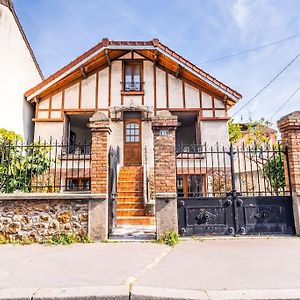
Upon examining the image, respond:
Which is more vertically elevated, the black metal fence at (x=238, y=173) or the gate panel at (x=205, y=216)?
the black metal fence at (x=238, y=173)

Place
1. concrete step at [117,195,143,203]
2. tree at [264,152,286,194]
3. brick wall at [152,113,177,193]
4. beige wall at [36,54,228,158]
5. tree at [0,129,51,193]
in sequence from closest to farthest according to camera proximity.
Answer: brick wall at [152,113,177,193] < tree at [0,129,51,193] < tree at [264,152,286,194] < concrete step at [117,195,143,203] < beige wall at [36,54,228,158]

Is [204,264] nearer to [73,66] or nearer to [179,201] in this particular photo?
[179,201]

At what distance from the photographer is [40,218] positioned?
5820mm

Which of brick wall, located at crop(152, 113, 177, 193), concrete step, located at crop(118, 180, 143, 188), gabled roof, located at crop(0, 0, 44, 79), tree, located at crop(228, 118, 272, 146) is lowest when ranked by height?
concrete step, located at crop(118, 180, 143, 188)

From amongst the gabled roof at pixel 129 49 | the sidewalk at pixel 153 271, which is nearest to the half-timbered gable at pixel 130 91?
the gabled roof at pixel 129 49

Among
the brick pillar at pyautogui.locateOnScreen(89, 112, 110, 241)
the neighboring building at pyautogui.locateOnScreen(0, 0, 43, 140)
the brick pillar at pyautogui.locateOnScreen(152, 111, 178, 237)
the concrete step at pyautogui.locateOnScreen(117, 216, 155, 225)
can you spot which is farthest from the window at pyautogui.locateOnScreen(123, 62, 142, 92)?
the brick pillar at pyautogui.locateOnScreen(152, 111, 178, 237)

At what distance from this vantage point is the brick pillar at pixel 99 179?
5789mm

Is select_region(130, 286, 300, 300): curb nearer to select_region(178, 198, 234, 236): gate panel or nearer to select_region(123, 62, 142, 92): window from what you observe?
select_region(178, 198, 234, 236): gate panel

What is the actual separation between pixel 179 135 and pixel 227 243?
31.6 feet

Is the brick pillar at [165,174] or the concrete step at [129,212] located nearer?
the brick pillar at [165,174]

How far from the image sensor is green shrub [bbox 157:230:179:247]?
5.57 meters

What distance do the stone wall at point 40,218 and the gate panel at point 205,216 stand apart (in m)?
2.21

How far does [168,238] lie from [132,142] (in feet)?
25.3

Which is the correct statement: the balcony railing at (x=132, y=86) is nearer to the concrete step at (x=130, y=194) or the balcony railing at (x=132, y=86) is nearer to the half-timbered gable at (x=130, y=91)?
the half-timbered gable at (x=130, y=91)
